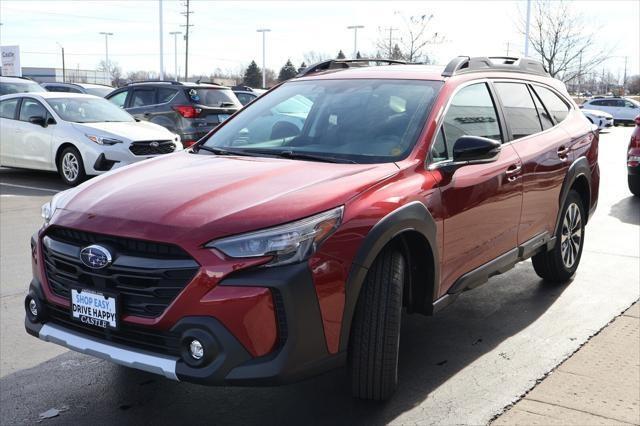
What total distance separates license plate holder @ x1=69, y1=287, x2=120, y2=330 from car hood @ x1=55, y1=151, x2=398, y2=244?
11.6 inches

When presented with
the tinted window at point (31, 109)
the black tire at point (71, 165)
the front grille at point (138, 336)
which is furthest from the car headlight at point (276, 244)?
the tinted window at point (31, 109)

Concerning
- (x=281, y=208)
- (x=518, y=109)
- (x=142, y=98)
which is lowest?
(x=281, y=208)

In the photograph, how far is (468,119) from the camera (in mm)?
4551

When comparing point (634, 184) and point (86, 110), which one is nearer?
point (634, 184)

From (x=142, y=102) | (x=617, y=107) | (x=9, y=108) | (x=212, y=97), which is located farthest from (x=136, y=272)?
(x=617, y=107)

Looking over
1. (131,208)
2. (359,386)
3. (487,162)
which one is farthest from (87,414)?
(487,162)

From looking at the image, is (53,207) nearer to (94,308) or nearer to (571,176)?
(94,308)

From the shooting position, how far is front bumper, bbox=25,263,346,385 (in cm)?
294

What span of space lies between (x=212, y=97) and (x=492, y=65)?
10108 mm

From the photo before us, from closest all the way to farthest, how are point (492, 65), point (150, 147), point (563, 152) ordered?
point (492, 65) < point (563, 152) < point (150, 147)

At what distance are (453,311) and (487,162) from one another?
1364mm

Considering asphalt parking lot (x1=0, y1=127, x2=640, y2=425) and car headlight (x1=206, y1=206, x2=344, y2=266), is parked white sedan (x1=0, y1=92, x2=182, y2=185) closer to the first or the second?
asphalt parking lot (x1=0, y1=127, x2=640, y2=425)

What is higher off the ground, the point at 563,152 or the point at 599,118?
the point at 599,118

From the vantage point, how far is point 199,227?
9.94 ft
